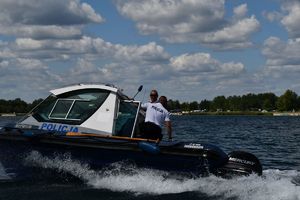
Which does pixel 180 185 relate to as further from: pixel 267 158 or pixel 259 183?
pixel 267 158

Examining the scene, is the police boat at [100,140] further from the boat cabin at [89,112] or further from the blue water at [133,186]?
the blue water at [133,186]

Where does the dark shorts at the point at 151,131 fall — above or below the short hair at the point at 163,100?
below

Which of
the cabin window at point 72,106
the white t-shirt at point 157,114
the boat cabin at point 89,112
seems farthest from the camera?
the cabin window at point 72,106

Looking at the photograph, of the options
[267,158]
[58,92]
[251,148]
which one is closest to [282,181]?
[58,92]

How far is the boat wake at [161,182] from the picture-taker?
9.98m

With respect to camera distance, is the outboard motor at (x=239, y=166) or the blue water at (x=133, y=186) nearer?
the blue water at (x=133, y=186)

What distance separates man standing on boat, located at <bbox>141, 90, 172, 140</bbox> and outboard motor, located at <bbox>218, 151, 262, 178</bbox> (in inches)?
56.2

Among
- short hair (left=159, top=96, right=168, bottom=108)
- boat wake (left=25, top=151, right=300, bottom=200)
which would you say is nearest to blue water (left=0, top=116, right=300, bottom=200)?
boat wake (left=25, top=151, right=300, bottom=200)

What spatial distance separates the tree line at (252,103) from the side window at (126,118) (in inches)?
4758

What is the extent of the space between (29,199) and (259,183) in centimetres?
427

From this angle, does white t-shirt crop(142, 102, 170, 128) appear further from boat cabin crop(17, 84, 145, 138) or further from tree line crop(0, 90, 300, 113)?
tree line crop(0, 90, 300, 113)

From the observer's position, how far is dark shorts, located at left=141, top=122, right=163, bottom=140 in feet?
37.7

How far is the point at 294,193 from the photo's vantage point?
9820mm

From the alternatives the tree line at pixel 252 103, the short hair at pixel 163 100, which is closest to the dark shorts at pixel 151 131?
the short hair at pixel 163 100
